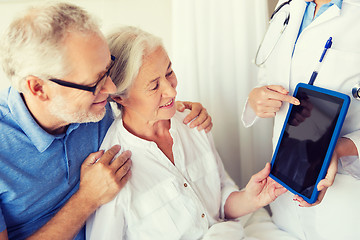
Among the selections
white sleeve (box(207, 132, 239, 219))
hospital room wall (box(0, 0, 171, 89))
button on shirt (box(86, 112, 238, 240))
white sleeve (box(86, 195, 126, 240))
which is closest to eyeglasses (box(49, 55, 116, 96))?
button on shirt (box(86, 112, 238, 240))

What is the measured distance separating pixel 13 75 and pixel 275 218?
103 cm

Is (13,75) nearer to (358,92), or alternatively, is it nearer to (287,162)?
(287,162)

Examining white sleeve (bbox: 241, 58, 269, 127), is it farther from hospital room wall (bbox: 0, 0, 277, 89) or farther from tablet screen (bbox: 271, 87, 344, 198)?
hospital room wall (bbox: 0, 0, 277, 89)

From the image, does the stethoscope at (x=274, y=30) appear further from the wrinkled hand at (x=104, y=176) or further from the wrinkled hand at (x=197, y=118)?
the wrinkled hand at (x=104, y=176)

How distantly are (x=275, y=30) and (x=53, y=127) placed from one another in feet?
2.74

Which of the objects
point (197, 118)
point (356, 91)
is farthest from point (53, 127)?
point (356, 91)

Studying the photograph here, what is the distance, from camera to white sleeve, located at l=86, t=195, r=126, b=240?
3.35 feet

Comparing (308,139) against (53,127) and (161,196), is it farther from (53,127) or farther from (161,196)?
(53,127)

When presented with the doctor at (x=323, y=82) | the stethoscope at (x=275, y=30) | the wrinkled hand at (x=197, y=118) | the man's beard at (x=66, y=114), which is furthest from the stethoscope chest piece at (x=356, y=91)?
the man's beard at (x=66, y=114)

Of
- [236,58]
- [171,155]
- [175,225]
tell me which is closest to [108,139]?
[171,155]

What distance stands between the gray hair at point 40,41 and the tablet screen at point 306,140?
0.65 meters

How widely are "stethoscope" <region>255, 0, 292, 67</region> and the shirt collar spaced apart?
0.77 meters

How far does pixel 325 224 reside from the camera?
1.09m

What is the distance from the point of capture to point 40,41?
2.86ft
